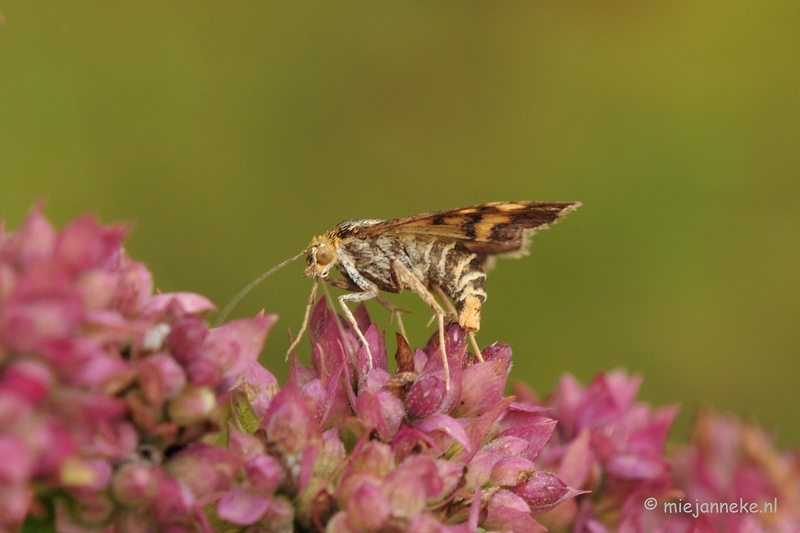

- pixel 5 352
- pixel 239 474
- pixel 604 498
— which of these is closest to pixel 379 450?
pixel 239 474

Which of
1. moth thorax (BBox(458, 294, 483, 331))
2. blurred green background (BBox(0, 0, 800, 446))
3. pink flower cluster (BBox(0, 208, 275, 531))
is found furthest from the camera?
blurred green background (BBox(0, 0, 800, 446))

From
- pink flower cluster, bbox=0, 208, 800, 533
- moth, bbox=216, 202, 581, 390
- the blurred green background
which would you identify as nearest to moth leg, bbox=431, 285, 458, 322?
moth, bbox=216, 202, 581, 390

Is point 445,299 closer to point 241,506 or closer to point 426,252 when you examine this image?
point 426,252

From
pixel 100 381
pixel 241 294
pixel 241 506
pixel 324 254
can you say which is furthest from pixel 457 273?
pixel 100 381

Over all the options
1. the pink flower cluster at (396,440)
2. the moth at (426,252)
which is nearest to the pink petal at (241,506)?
the pink flower cluster at (396,440)

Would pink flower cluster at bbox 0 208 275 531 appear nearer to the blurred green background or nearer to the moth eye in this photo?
the moth eye

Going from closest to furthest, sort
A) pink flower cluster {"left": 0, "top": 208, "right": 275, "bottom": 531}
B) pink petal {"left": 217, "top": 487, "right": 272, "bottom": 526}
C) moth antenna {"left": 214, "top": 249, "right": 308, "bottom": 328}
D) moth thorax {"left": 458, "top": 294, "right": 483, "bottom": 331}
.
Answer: pink flower cluster {"left": 0, "top": 208, "right": 275, "bottom": 531} < pink petal {"left": 217, "top": 487, "right": 272, "bottom": 526} < moth antenna {"left": 214, "top": 249, "right": 308, "bottom": 328} < moth thorax {"left": 458, "top": 294, "right": 483, "bottom": 331}

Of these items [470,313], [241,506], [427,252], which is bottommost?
[241,506]
